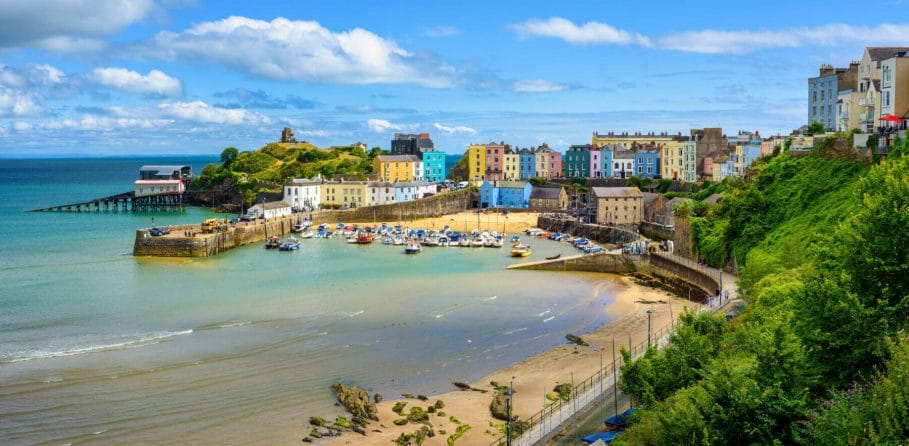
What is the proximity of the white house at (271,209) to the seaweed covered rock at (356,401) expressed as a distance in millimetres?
47848

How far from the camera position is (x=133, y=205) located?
295ft

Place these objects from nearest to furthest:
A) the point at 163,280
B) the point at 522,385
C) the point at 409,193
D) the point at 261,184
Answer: the point at 522,385, the point at 163,280, the point at 409,193, the point at 261,184

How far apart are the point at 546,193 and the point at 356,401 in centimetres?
5886

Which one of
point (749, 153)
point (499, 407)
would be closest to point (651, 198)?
point (749, 153)

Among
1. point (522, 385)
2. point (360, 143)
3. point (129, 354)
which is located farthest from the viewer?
point (360, 143)

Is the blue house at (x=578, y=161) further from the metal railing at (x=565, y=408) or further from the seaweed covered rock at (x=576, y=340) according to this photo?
the metal railing at (x=565, y=408)

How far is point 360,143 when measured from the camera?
126m

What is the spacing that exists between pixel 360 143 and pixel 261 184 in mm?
36129

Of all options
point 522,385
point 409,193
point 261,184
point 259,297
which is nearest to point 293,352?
point 522,385

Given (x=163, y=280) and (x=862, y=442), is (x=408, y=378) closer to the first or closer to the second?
(x=862, y=442)

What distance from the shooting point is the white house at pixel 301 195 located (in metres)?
76.2

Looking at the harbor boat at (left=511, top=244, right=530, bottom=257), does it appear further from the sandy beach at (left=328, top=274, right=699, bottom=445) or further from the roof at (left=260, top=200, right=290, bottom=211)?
the roof at (left=260, top=200, right=290, bottom=211)

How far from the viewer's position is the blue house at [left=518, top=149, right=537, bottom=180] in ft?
314

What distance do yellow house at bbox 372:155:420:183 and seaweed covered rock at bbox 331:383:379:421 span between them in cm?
7116
